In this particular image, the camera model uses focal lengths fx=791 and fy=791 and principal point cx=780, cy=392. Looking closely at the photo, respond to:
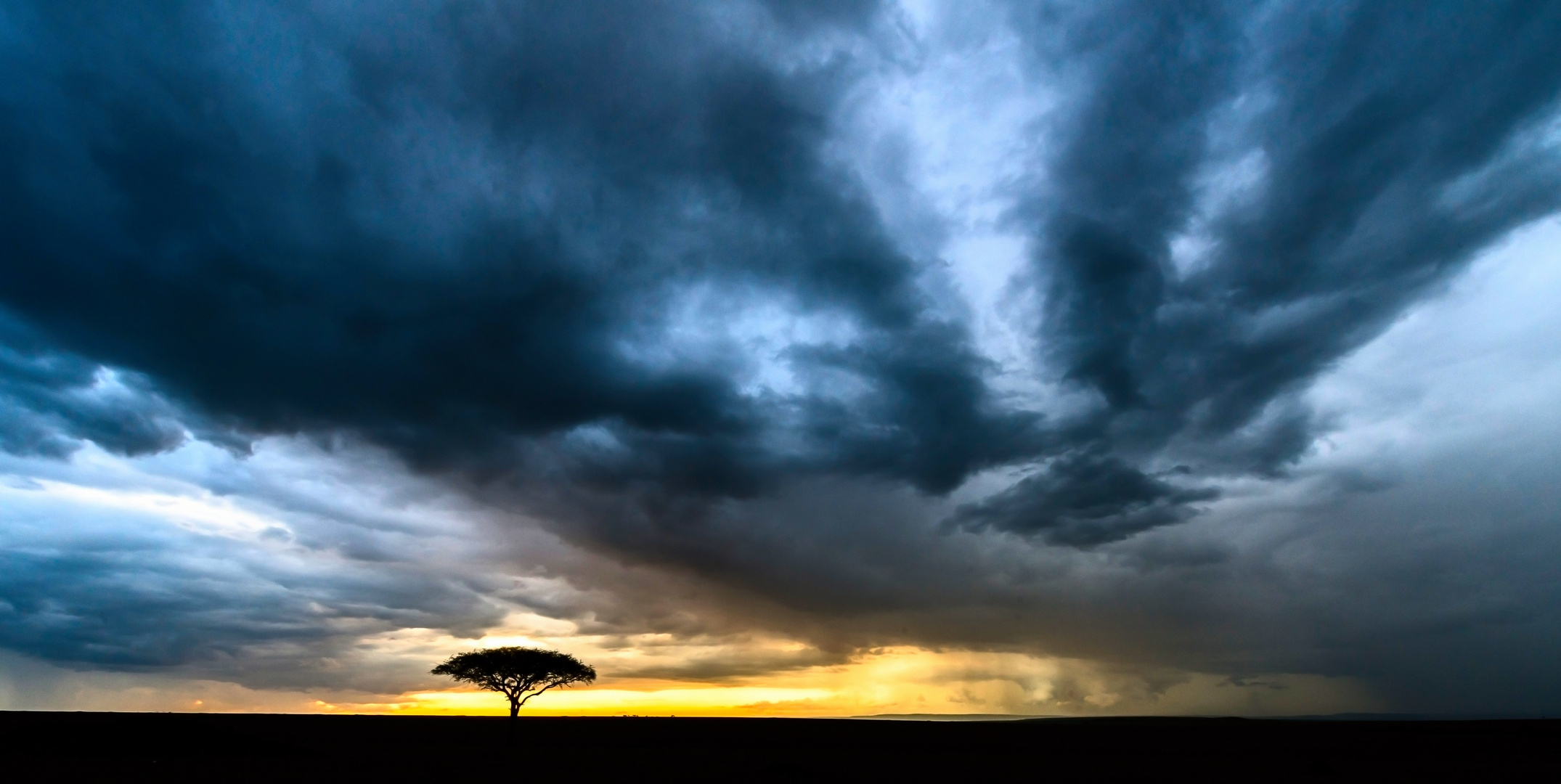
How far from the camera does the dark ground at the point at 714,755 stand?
56.5 m

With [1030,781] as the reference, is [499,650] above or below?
above

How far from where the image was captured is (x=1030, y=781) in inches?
2179

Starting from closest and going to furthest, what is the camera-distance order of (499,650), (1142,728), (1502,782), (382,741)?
(1502,782), (382,741), (499,650), (1142,728)

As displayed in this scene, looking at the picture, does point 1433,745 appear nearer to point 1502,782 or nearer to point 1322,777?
point 1502,782

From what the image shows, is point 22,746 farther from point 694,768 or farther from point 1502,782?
point 1502,782

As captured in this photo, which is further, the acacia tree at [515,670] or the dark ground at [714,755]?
the acacia tree at [515,670]

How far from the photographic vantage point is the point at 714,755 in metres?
78.5

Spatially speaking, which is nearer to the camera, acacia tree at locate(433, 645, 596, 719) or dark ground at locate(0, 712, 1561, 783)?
dark ground at locate(0, 712, 1561, 783)

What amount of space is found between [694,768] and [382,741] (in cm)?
4855

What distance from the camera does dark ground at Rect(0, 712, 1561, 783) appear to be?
185 feet

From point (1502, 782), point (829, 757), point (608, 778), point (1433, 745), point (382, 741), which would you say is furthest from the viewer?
point (1433, 745)

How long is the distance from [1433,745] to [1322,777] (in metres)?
65.6

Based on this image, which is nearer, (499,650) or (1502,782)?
(1502,782)

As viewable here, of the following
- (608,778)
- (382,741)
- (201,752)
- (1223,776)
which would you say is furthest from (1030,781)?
(382,741)
